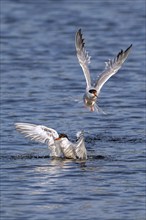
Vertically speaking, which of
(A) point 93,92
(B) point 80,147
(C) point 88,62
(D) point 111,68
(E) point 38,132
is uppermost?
(C) point 88,62

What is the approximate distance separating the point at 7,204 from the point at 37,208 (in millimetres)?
470

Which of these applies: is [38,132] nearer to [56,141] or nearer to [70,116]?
[56,141]

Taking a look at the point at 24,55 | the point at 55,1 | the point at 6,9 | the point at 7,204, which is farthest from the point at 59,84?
the point at 55,1

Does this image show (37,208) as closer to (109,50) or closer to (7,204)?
(7,204)

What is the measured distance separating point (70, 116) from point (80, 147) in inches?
160

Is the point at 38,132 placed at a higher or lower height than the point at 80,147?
higher

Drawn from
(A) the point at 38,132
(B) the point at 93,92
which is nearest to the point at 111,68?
(B) the point at 93,92

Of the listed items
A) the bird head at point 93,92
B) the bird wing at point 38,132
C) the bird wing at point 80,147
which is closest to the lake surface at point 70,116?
the bird wing at point 80,147

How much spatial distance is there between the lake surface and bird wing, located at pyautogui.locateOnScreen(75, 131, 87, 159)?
0.13 m

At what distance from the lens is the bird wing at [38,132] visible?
56.3ft

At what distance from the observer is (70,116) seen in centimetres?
2097

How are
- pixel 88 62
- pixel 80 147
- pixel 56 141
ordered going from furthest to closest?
1. pixel 88 62
2. pixel 56 141
3. pixel 80 147

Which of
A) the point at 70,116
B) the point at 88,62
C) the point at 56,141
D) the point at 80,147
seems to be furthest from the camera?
the point at 70,116

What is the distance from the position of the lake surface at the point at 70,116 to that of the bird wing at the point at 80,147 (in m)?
0.13
